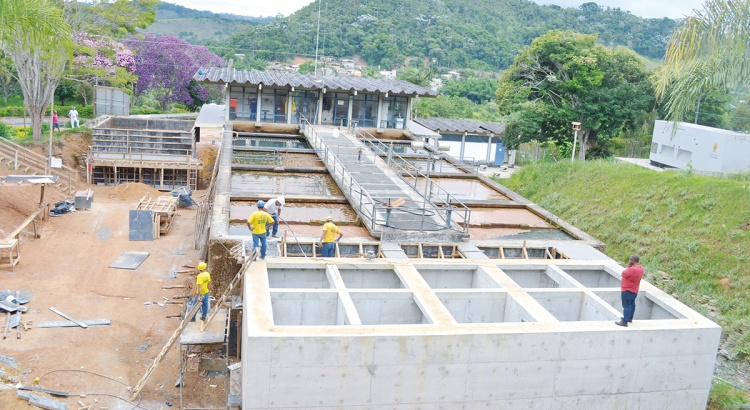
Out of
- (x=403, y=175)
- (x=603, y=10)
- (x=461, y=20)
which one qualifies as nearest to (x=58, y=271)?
(x=403, y=175)

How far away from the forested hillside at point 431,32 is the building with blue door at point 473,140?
38479 millimetres

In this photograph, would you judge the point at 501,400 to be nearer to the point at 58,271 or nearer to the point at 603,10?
the point at 58,271

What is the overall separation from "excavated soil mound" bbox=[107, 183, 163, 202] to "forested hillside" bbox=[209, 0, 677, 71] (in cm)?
5568

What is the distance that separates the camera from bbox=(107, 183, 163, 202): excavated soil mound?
1447 inches

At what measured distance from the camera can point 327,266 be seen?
57.3 ft

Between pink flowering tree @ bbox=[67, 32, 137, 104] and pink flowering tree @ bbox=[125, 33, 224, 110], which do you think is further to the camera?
pink flowering tree @ bbox=[125, 33, 224, 110]

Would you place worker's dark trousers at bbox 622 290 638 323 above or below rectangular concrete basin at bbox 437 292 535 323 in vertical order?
above

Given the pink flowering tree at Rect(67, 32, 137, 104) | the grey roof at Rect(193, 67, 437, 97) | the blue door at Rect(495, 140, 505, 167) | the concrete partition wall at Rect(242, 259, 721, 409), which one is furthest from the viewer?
the blue door at Rect(495, 140, 505, 167)

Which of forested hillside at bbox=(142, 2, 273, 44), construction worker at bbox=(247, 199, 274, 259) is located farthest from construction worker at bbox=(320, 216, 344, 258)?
forested hillside at bbox=(142, 2, 273, 44)

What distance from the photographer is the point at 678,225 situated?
29422mm

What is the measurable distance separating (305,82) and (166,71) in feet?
80.7

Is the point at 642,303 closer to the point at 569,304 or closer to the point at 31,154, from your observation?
Result: the point at 569,304

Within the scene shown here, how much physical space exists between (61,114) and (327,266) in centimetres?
4122

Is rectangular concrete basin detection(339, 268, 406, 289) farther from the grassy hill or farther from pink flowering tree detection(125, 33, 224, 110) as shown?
pink flowering tree detection(125, 33, 224, 110)
